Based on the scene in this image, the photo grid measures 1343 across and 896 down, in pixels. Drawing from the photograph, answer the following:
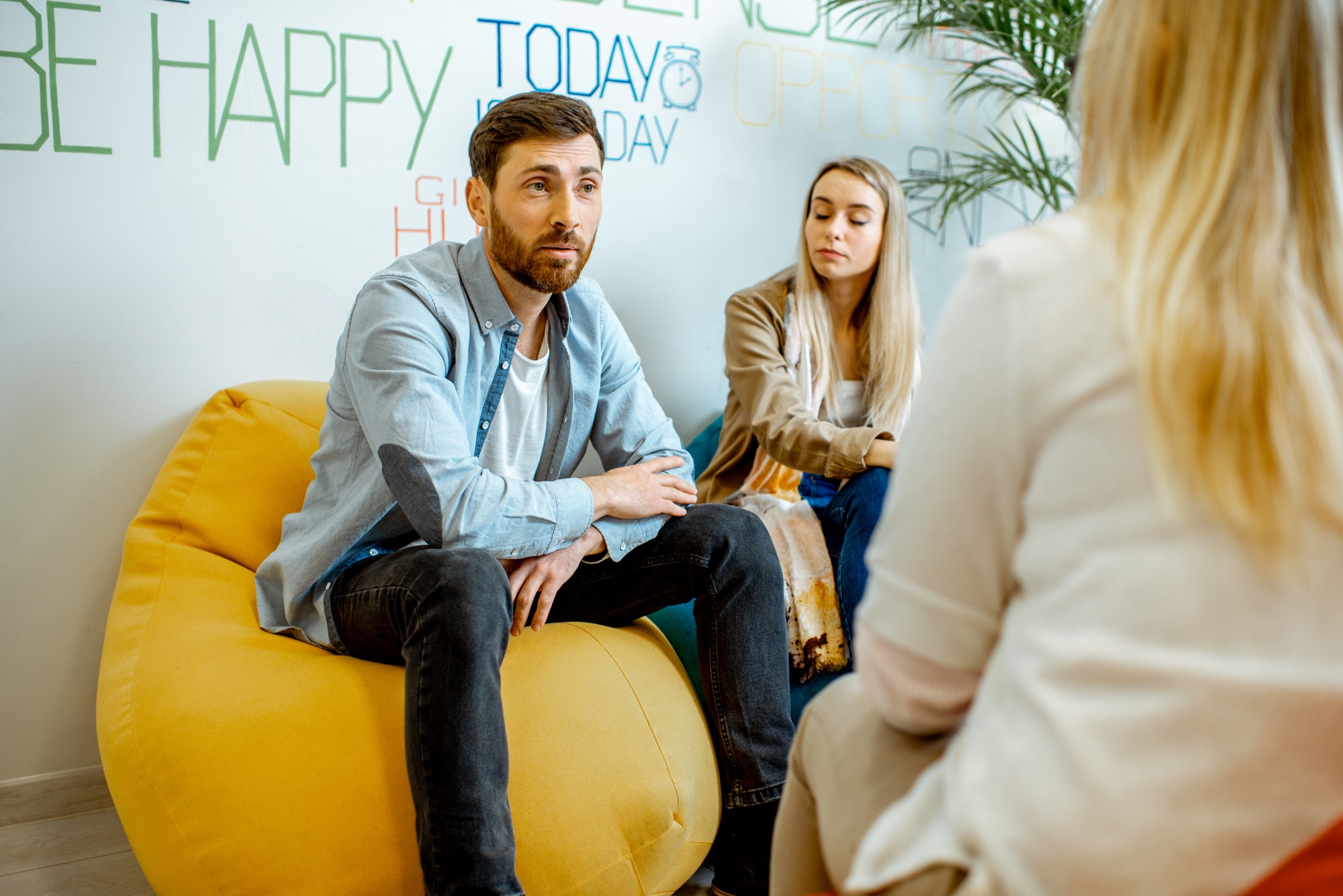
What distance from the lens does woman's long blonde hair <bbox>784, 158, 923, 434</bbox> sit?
6.77ft

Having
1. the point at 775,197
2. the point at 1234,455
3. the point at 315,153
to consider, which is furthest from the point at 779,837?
the point at 775,197

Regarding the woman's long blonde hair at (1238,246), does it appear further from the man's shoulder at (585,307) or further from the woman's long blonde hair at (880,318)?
Answer: the woman's long blonde hair at (880,318)

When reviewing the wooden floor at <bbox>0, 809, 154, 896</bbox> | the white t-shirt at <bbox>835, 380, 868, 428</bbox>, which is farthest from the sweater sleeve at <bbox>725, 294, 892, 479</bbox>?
the wooden floor at <bbox>0, 809, 154, 896</bbox>

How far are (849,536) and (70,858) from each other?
1466 mm

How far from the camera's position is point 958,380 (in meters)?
0.57

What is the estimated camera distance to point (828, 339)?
2084 mm

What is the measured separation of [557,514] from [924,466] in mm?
897

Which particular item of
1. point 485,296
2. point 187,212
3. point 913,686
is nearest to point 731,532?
point 485,296

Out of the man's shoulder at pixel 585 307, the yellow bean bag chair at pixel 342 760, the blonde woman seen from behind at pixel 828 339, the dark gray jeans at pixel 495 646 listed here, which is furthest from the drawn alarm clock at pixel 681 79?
the yellow bean bag chair at pixel 342 760

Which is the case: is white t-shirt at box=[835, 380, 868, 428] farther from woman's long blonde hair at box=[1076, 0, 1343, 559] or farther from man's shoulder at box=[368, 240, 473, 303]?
woman's long blonde hair at box=[1076, 0, 1343, 559]

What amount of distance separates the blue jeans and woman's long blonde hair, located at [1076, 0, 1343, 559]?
113 cm

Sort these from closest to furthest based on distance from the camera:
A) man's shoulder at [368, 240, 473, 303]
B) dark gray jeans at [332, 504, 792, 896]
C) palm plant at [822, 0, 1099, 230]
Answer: dark gray jeans at [332, 504, 792, 896] → man's shoulder at [368, 240, 473, 303] → palm plant at [822, 0, 1099, 230]

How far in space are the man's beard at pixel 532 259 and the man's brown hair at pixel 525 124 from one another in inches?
4.0

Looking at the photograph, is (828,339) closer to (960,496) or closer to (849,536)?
(849,536)
